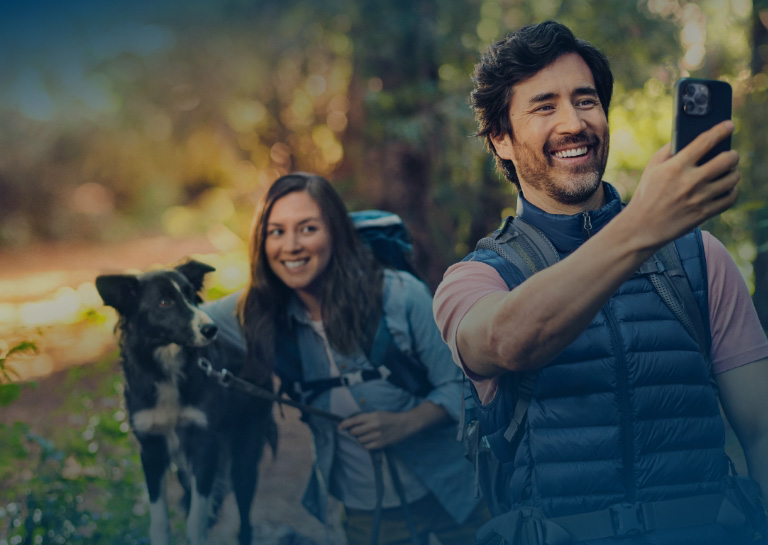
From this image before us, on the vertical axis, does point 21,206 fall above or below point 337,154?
above

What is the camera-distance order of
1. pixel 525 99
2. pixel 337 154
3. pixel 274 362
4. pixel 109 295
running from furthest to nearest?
pixel 337 154, pixel 274 362, pixel 109 295, pixel 525 99

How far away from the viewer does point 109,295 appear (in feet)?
9.48

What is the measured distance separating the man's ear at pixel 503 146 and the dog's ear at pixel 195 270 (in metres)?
1.54

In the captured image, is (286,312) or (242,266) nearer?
(286,312)

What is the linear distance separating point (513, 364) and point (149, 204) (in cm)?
1611

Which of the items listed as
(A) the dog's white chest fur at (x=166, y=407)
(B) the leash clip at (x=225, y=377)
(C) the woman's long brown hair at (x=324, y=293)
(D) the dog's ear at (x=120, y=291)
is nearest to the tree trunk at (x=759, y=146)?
(C) the woman's long brown hair at (x=324, y=293)

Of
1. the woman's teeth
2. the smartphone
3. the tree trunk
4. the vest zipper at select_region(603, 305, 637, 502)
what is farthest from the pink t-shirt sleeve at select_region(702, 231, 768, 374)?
the tree trunk

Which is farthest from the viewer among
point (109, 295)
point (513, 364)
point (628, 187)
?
point (628, 187)

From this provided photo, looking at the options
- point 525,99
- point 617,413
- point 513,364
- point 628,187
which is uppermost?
point 628,187

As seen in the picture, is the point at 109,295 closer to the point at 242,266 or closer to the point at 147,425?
the point at 147,425

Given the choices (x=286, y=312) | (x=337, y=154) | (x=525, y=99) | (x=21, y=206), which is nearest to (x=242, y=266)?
(x=337, y=154)

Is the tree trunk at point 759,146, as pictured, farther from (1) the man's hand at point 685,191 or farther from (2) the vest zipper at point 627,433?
(1) the man's hand at point 685,191

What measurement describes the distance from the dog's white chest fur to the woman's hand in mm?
755

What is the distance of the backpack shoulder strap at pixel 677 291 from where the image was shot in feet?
6.16
